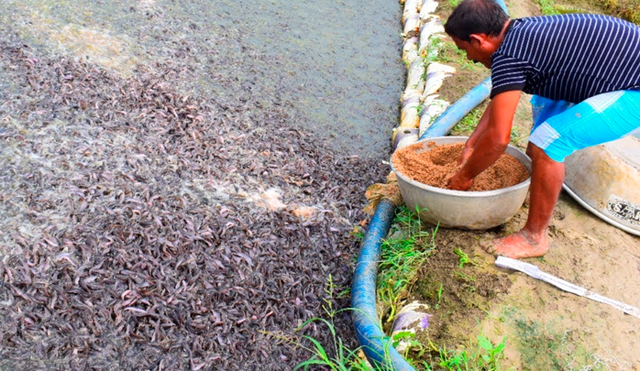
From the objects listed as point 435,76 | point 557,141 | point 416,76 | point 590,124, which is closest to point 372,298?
point 557,141

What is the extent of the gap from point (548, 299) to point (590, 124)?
0.96 meters

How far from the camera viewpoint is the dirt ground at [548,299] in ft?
9.53

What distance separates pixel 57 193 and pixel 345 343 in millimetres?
1994

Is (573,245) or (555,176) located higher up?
(555,176)

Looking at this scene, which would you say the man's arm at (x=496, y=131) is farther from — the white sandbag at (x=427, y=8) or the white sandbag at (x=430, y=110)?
the white sandbag at (x=427, y=8)

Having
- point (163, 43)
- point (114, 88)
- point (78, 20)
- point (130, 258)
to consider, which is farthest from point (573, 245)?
point (78, 20)

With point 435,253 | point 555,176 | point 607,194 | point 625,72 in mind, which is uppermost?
point 625,72

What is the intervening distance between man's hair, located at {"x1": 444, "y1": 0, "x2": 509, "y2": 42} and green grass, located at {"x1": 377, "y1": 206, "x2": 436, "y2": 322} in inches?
47.4

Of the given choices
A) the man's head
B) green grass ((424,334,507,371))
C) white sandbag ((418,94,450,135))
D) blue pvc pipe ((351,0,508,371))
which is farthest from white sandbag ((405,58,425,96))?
green grass ((424,334,507,371))

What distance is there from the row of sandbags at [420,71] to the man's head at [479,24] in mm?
1826

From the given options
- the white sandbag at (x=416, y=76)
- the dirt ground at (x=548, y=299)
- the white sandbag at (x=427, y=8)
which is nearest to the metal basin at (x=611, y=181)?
the dirt ground at (x=548, y=299)

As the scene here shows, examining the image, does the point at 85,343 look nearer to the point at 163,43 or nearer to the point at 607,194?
the point at 607,194

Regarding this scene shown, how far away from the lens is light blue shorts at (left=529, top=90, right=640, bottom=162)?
9.87 ft

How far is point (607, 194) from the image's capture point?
3.67m
